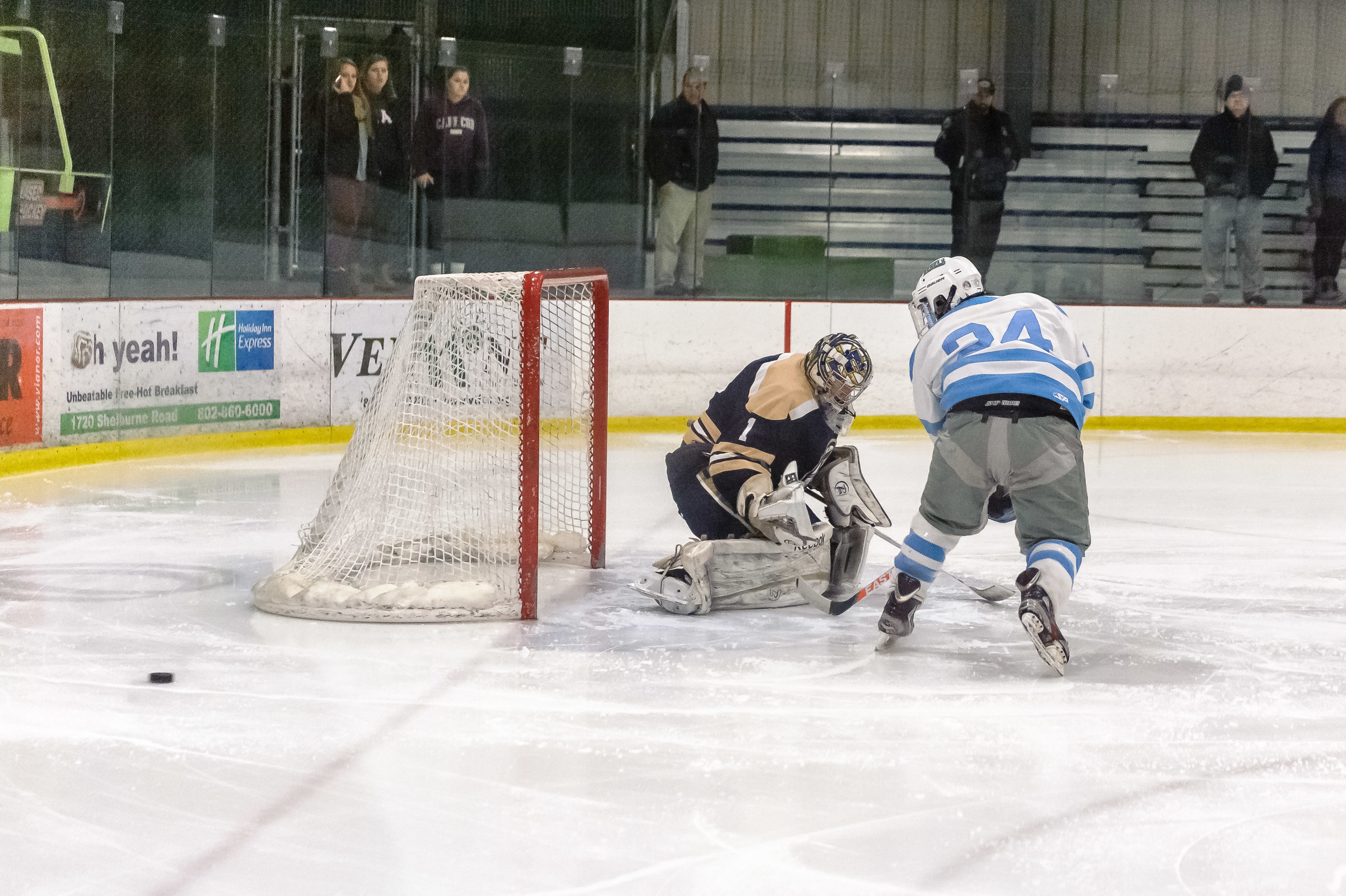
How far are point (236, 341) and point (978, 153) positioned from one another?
5053 millimetres

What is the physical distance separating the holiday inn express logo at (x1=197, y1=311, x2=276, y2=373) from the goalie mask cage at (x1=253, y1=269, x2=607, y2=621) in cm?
338

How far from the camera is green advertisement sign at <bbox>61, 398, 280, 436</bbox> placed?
7074 mm

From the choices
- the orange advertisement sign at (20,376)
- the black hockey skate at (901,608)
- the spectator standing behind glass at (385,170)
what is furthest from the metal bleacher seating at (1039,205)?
the black hockey skate at (901,608)

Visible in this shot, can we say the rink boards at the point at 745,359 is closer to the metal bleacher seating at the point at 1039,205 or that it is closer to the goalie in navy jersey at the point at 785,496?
the metal bleacher seating at the point at 1039,205

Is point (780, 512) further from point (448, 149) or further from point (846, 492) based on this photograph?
point (448, 149)

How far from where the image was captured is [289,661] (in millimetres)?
3691

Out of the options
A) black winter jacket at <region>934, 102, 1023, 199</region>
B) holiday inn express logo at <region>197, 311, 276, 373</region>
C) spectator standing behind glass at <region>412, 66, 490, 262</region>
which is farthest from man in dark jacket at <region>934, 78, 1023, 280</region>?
holiday inn express logo at <region>197, 311, 276, 373</region>

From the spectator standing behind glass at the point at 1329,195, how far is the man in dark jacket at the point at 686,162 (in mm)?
3981

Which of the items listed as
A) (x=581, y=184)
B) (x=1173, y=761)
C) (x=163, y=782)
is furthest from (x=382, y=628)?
(x=581, y=184)

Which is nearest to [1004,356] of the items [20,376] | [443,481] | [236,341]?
[443,481]

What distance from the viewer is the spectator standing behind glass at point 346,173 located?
8.67m

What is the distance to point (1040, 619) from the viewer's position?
3.51 metres

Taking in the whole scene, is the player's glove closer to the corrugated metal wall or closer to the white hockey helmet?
the white hockey helmet

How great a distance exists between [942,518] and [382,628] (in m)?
1.49
